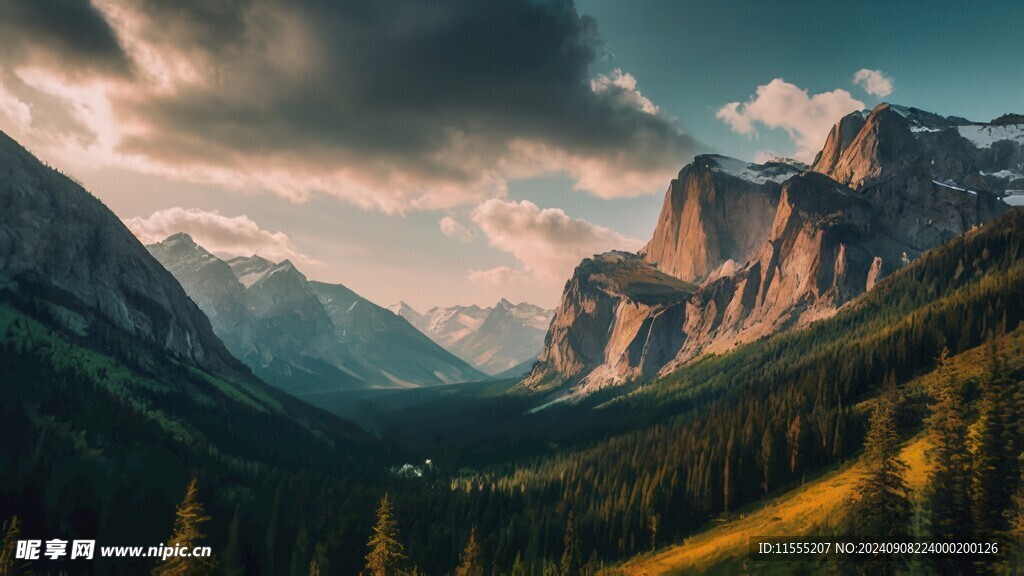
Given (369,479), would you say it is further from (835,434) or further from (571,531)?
(835,434)

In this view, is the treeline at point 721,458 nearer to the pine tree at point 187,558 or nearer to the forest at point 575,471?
the forest at point 575,471

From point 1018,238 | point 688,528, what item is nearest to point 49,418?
point 688,528

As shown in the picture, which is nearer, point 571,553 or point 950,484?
point 950,484

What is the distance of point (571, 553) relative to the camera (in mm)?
120062

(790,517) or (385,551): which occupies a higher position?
(790,517)

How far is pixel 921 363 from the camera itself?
139500 millimetres

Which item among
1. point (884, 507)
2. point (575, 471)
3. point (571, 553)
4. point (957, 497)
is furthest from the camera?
point (575, 471)

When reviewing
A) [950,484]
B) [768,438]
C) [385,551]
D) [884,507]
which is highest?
[768,438]

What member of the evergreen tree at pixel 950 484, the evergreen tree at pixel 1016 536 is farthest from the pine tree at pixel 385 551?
the evergreen tree at pixel 1016 536

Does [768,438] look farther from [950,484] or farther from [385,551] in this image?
[385,551]

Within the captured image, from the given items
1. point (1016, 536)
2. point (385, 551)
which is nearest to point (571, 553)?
point (1016, 536)

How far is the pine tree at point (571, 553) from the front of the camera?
11591 centimetres

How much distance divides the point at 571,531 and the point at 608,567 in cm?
1250

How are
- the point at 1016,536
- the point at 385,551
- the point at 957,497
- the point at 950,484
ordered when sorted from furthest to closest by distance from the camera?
the point at 950,484, the point at 957,497, the point at 1016,536, the point at 385,551
